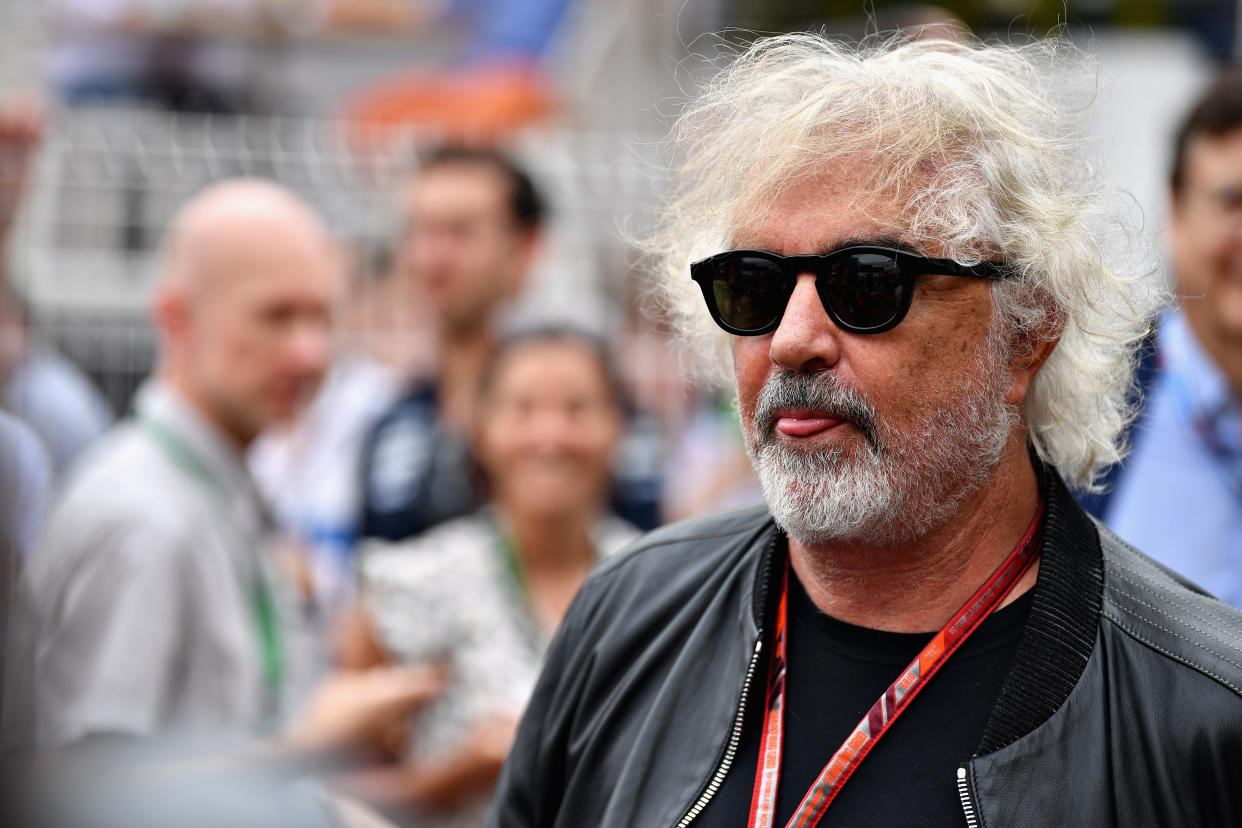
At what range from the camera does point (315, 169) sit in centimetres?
559

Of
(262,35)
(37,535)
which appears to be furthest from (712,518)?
(262,35)

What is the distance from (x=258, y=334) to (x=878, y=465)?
2.35 m

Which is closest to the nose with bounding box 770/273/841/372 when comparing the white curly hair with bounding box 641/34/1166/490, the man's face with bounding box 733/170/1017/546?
the man's face with bounding box 733/170/1017/546

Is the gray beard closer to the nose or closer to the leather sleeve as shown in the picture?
the nose

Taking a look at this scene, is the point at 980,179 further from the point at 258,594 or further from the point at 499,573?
the point at 258,594

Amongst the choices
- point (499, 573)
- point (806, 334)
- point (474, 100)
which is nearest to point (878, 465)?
point (806, 334)

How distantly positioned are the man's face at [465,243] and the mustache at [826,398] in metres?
3.11

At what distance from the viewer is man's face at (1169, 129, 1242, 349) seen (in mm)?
3275

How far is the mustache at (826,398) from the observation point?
6.71 ft

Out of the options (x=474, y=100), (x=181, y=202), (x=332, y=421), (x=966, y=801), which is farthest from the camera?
(x=474, y=100)

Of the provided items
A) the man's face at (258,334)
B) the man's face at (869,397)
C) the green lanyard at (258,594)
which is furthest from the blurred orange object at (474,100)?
the man's face at (869,397)

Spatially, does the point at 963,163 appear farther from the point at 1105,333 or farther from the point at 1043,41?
the point at 1043,41

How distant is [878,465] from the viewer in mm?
2039

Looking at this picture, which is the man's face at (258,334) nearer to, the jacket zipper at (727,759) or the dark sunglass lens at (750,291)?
the dark sunglass lens at (750,291)
